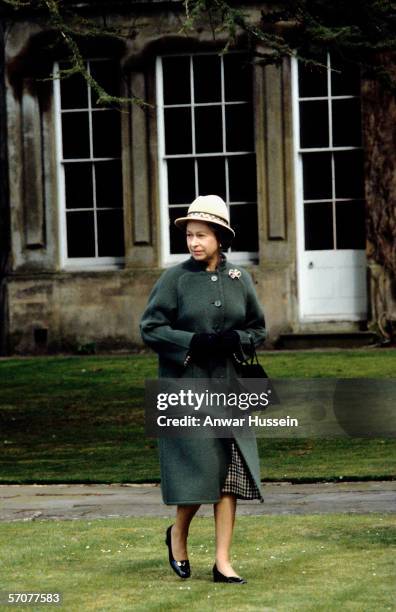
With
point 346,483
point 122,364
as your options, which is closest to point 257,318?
point 346,483

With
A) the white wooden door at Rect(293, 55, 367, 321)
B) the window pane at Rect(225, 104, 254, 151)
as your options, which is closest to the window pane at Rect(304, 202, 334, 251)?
the white wooden door at Rect(293, 55, 367, 321)

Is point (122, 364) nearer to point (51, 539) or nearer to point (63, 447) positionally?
point (63, 447)

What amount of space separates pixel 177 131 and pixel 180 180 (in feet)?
2.16

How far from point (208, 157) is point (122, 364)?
12.3ft

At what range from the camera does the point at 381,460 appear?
13734mm

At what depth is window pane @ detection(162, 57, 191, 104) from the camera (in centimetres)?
2302

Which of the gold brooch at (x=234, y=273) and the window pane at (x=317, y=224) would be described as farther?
the window pane at (x=317, y=224)

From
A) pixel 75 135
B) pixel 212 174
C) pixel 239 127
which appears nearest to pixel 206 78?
pixel 239 127

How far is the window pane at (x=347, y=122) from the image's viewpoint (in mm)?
22547

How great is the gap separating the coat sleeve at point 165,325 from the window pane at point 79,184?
15005 millimetres

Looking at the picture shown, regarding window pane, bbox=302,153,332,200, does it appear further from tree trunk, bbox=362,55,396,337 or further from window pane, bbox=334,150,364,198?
tree trunk, bbox=362,55,396,337

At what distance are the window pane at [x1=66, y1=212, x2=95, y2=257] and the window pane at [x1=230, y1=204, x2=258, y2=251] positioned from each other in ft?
6.44

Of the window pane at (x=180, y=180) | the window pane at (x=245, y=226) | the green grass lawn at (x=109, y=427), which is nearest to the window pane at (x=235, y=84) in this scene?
the window pane at (x=180, y=180)

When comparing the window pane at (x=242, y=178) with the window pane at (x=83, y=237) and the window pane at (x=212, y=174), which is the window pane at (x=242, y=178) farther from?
the window pane at (x=83, y=237)
